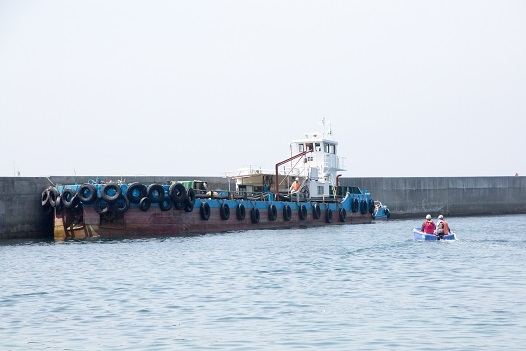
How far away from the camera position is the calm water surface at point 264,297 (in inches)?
550

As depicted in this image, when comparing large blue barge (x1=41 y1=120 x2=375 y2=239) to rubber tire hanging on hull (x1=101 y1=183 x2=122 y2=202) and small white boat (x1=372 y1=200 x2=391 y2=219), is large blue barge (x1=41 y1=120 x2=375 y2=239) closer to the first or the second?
rubber tire hanging on hull (x1=101 y1=183 x2=122 y2=202)

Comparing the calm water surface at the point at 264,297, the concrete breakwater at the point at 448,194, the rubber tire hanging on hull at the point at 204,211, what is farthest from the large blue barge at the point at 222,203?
the concrete breakwater at the point at 448,194

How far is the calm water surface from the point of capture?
14.0m

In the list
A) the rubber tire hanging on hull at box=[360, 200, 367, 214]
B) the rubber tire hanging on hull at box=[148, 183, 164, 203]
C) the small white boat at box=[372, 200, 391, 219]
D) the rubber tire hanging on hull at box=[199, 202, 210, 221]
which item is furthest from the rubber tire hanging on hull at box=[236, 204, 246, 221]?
the small white boat at box=[372, 200, 391, 219]

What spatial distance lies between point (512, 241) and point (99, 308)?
19944mm

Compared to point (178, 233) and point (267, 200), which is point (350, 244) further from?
point (267, 200)

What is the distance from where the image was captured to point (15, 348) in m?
13.6

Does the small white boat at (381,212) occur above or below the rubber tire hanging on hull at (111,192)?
below

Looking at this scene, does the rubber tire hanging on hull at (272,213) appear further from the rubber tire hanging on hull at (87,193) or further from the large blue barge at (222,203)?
the rubber tire hanging on hull at (87,193)

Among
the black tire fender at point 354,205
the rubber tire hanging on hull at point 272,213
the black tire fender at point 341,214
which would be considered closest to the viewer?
the rubber tire hanging on hull at point 272,213

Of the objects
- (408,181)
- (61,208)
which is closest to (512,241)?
A: (61,208)

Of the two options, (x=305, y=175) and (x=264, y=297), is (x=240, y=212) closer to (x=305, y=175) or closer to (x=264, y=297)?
(x=305, y=175)

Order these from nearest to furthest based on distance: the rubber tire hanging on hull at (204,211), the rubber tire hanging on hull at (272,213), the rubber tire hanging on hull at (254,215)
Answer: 1. the rubber tire hanging on hull at (204,211)
2. the rubber tire hanging on hull at (254,215)
3. the rubber tire hanging on hull at (272,213)

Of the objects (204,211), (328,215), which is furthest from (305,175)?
(204,211)
